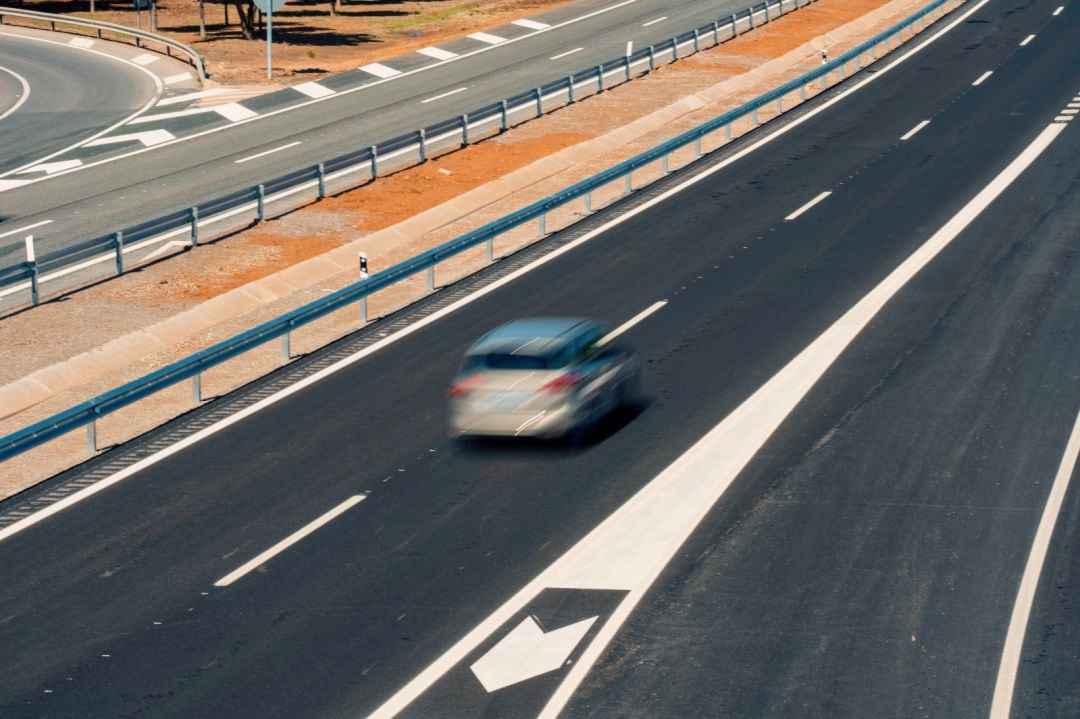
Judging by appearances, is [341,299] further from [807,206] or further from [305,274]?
[807,206]

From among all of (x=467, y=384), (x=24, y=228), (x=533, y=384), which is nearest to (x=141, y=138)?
(x=24, y=228)

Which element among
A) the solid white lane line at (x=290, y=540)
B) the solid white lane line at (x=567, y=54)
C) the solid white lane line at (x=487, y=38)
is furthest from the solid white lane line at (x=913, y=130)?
the solid white lane line at (x=290, y=540)

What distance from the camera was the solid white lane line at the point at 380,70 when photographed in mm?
55062

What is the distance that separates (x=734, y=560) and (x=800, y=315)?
9.94 meters

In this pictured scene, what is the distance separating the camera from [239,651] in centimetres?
1418

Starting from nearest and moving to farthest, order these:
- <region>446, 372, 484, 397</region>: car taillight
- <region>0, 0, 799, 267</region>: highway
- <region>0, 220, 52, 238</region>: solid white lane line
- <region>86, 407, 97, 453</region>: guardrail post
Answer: <region>446, 372, 484, 397</region>: car taillight < <region>86, 407, 97, 453</region>: guardrail post < <region>0, 220, 52, 238</region>: solid white lane line < <region>0, 0, 799, 267</region>: highway

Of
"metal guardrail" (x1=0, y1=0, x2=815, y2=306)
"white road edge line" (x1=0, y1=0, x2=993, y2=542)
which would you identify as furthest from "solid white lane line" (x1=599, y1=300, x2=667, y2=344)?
"metal guardrail" (x1=0, y1=0, x2=815, y2=306)

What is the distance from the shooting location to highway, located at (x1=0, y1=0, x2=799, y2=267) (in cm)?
3759

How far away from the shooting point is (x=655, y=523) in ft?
56.2

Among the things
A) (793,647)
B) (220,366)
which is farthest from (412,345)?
(793,647)

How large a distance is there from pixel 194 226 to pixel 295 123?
16273mm

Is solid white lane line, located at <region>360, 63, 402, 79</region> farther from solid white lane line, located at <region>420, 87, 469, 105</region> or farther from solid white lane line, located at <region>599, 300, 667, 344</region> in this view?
solid white lane line, located at <region>599, 300, 667, 344</region>

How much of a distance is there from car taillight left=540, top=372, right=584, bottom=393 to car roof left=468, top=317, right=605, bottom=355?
1.35 feet

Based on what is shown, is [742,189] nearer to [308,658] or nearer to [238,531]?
[238,531]
